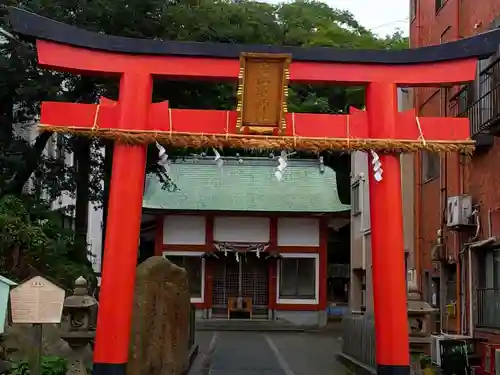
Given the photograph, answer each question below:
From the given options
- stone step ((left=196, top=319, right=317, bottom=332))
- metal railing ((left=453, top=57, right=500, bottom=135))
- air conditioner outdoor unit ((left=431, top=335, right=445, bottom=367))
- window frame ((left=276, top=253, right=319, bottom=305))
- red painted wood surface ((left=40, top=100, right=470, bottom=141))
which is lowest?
stone step ((left=196, top=319, right=317, bottom=332))

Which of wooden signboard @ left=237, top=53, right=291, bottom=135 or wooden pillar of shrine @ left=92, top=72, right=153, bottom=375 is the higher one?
wooden signboard @ left=237, top=53, right=291, bottom=135

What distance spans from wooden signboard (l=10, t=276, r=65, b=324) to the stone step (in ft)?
67.1

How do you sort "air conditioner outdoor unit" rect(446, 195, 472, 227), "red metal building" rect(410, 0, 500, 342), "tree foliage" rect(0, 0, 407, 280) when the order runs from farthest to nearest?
"tree foliage" rect(0, 0, 407, 280) < "air conditioner outdoor unit" rect(446, 195, 472, 227) < "red metal building" rect(410, 0, 500, 342)

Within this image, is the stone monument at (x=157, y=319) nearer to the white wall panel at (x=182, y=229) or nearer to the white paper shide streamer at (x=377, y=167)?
the white paper shide streamer at (x=377, y=167)

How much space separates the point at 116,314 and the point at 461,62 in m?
6.50

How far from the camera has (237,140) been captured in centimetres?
1009

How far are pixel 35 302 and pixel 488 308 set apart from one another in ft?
32.1

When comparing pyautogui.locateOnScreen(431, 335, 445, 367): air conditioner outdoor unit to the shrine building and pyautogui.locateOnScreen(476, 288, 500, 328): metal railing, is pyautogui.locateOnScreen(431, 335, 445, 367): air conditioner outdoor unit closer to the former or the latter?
pyautogui.locateOnScreen(476, 288, 500, 328): metal railing

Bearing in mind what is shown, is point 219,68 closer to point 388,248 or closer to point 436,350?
point 388,248

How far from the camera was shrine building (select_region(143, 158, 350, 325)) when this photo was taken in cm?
3294

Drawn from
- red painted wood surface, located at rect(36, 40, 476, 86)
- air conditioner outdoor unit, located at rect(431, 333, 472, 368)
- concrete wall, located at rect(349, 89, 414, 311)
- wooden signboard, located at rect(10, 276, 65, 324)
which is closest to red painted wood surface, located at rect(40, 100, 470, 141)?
red painted wood surface, located at rect(36, 40, 476, 86)

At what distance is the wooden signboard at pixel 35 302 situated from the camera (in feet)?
31.2

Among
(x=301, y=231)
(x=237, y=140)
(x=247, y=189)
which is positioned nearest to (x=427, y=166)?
(x=237, y=140)

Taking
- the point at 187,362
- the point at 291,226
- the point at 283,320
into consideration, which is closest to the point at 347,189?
the point at 291,226
